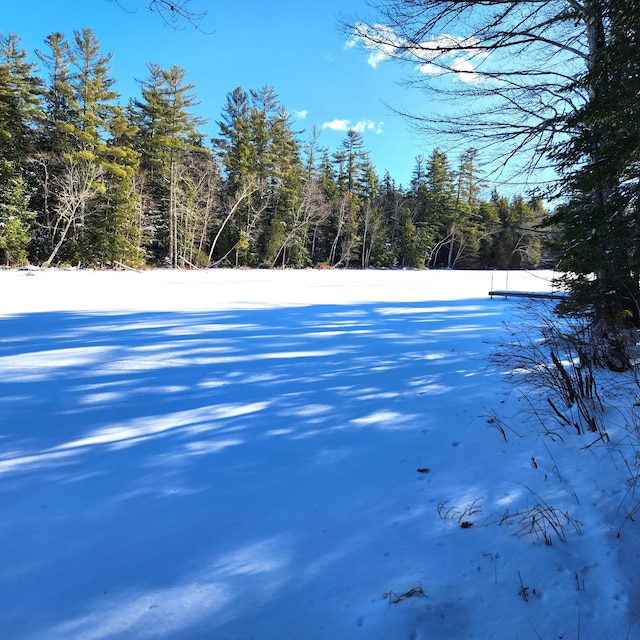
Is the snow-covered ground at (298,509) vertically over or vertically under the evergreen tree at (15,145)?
under

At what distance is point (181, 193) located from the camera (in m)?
26.3

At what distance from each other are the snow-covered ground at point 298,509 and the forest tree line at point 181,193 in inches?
159

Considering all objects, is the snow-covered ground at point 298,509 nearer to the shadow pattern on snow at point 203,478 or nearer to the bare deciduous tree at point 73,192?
the shadow pattern on snow at point 203,478

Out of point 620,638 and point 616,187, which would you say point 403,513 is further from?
point 616,187

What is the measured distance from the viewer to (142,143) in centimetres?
2550

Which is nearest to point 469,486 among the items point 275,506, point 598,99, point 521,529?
point 521,529

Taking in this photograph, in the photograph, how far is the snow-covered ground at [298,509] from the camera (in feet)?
4.57

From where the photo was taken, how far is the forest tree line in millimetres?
19734

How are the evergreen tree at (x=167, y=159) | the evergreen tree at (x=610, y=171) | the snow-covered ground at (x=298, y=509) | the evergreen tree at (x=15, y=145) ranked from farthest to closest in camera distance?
the evergreen tree at (x=167, y=159) < the evergreen tree at (x=15, y=145) < the evergreen tree at (x=610, y=171) < the snow-covered ground at (x=298, y=509)

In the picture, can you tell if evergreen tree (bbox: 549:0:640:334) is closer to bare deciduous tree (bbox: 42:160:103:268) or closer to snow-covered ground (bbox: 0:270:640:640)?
snow-covered ground (bbox: 0:270:640:640)

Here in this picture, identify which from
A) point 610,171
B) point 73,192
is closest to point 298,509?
point 610,171

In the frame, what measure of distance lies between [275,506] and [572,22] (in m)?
6.78

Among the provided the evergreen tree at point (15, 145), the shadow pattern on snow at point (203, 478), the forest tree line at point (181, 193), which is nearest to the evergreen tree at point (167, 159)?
the forest tree line at point (181, 193)

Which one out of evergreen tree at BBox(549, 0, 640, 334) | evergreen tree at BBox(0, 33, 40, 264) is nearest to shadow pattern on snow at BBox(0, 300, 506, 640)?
evergreen tree at BBox(549, 0, 640, 334)
